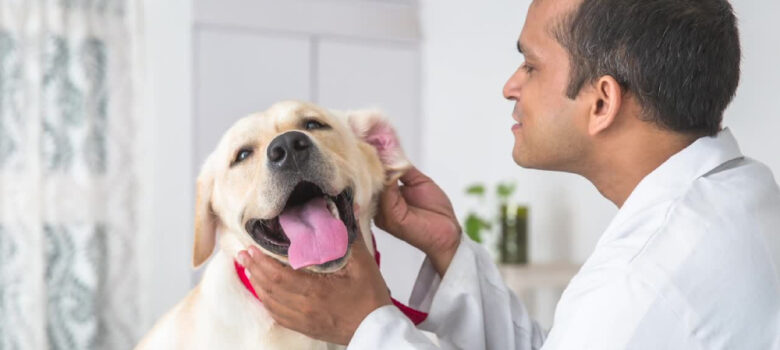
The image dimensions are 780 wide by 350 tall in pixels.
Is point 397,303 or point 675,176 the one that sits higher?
point 675,176

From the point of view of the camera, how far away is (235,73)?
3967mm

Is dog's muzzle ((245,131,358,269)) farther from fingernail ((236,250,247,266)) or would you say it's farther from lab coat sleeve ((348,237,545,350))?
lab coat sleeve ((348,237,545,350))

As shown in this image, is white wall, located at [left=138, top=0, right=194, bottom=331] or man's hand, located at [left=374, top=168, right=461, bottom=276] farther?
white wall, located at [left=138, top=0, right=194, bottom=331]

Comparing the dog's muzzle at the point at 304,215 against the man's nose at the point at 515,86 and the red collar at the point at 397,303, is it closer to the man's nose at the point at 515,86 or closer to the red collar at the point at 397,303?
the red collar at the point at 397,303

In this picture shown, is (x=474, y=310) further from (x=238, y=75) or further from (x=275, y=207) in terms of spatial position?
(x=238, y=75)

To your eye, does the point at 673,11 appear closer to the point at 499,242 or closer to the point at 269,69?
the point at 499,242

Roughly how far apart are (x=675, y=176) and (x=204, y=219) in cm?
83

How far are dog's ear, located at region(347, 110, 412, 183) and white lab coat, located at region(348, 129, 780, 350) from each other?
0.40 meters

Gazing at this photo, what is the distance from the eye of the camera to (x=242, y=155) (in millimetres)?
1363

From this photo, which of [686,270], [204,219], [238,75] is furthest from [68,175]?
[686,270]

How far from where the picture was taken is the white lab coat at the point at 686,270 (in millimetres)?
946

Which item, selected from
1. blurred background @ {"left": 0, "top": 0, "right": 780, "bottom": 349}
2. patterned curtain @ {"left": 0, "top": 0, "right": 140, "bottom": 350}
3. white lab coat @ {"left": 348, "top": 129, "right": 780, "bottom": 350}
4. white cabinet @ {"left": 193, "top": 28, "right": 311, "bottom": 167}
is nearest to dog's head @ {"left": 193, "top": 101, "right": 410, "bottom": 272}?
white lab coat @ {"left": 348, "top": 129, "right": 780, "bottom": 350}

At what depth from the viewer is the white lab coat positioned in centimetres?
95

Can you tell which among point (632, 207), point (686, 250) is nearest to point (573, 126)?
point (632, 207)
